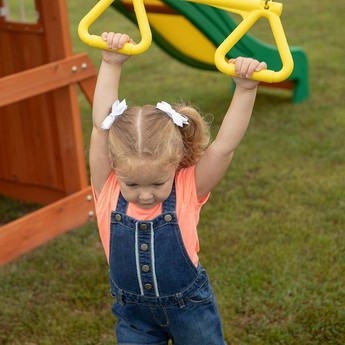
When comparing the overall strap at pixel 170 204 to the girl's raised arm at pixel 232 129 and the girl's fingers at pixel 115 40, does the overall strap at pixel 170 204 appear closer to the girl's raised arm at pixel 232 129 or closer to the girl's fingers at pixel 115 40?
the girl's raised arm at pixel 232 129

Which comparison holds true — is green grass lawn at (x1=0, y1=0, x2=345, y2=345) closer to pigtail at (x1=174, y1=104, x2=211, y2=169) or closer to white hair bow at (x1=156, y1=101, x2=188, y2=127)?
pigtail at (x1=174, y1=104, x2=211, y2=169)

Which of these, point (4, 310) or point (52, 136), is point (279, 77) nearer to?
point (4, 310)

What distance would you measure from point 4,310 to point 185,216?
66.3 inches

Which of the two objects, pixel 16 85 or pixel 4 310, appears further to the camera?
pixel 16 85

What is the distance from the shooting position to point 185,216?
240cm

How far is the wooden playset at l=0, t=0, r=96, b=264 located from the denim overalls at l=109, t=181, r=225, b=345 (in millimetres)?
1914

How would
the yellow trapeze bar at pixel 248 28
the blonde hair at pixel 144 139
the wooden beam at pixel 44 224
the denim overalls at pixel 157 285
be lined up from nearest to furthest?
the yellow trapeze bar at pixel 248 28 → the blonde hair at pixel 144 139 → the denim overalls at pixel 157 285 → the wooden beam at pixel 44 224

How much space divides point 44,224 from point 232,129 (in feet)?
7.91

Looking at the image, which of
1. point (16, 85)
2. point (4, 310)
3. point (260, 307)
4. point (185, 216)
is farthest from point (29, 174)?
point (185, 216)

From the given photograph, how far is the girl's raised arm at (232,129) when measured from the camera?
83.6 inches

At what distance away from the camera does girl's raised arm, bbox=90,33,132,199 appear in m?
2.39

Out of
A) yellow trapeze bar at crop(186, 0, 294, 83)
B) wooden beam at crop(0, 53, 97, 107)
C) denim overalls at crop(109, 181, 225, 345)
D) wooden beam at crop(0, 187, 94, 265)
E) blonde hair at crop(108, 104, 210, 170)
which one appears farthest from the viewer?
wooden beam at crop(0, 187, 94, 265)

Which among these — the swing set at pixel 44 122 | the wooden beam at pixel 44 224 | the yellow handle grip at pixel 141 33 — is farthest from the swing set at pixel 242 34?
the wooden beam at pixel 44 224

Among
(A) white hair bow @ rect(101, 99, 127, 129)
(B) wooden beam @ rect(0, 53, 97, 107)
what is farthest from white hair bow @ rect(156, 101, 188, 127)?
(B) wooden beam @ rect(0, 53, 97, 107)
